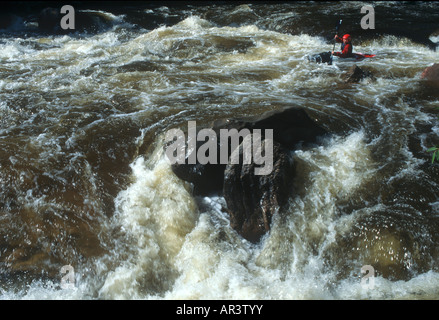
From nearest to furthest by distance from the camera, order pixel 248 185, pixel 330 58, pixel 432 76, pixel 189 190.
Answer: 1. pixel 248 185
2. pixel 189 190
3. pixel 432 76
4. pixel 330 58

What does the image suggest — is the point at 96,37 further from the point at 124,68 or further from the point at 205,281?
the point at 205,281

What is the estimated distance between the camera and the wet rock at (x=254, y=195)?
362 cm

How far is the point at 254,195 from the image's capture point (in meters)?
3.67

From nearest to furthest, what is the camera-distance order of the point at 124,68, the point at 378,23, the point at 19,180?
the point at 19,180
the point at 124,68
the point at 378,23

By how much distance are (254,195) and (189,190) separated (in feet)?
2.86

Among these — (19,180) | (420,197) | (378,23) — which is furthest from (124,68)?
(378,23)

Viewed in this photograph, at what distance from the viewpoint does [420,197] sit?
3809mm

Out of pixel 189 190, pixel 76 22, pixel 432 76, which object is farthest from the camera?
pixel 76 22

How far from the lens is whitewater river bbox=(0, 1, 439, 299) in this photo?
3197 mm

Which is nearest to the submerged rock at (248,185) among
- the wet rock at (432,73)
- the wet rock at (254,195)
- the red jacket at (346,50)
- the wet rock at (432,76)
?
the wet rock at (254,195)

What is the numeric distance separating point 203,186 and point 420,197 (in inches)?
98.0

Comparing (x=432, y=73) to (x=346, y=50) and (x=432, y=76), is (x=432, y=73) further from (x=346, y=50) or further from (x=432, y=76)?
(x=346, y=50)

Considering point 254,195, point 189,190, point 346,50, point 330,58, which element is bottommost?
point 189,190

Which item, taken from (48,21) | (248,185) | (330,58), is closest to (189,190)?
(248,185)
